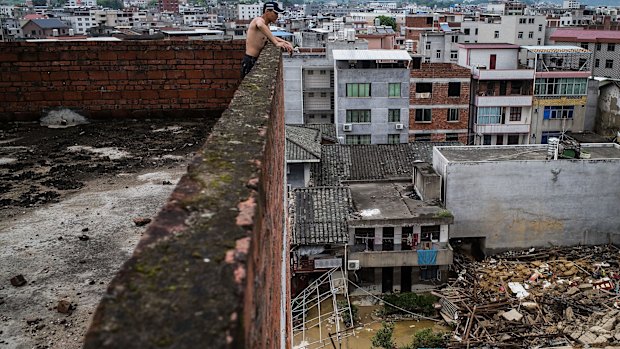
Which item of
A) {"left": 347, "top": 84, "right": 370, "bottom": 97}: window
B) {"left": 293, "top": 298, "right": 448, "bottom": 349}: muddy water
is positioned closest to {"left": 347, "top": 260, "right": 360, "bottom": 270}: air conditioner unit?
{"left": 293, "top": 298, "right": 448, "bottom": 349}: muddy water

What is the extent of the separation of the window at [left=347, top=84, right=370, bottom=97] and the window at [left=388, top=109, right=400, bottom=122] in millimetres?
1626

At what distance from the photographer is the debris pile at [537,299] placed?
57.6 ft

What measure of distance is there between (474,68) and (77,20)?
80740 mm

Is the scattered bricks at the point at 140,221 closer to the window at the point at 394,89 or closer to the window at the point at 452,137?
the window at the point at 394,89

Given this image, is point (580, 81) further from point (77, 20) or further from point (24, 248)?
point (77, 20)

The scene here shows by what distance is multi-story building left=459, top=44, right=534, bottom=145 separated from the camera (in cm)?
3073

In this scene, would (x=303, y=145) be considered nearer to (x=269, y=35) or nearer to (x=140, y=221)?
(x=269, y=35)

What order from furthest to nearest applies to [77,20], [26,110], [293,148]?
[77,20] → [293,148] → [26,110]

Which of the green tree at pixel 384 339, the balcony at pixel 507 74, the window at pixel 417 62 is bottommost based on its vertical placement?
the green tree at pixel 384 339

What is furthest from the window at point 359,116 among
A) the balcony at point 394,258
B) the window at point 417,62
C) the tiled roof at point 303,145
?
the balcony at point 394,258

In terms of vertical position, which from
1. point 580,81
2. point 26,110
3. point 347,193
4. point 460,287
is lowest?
point 460,287

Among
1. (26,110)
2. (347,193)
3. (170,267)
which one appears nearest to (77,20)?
(347,193)

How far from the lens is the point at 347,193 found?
69.0 feet

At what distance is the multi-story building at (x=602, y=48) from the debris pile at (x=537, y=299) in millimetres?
28079
